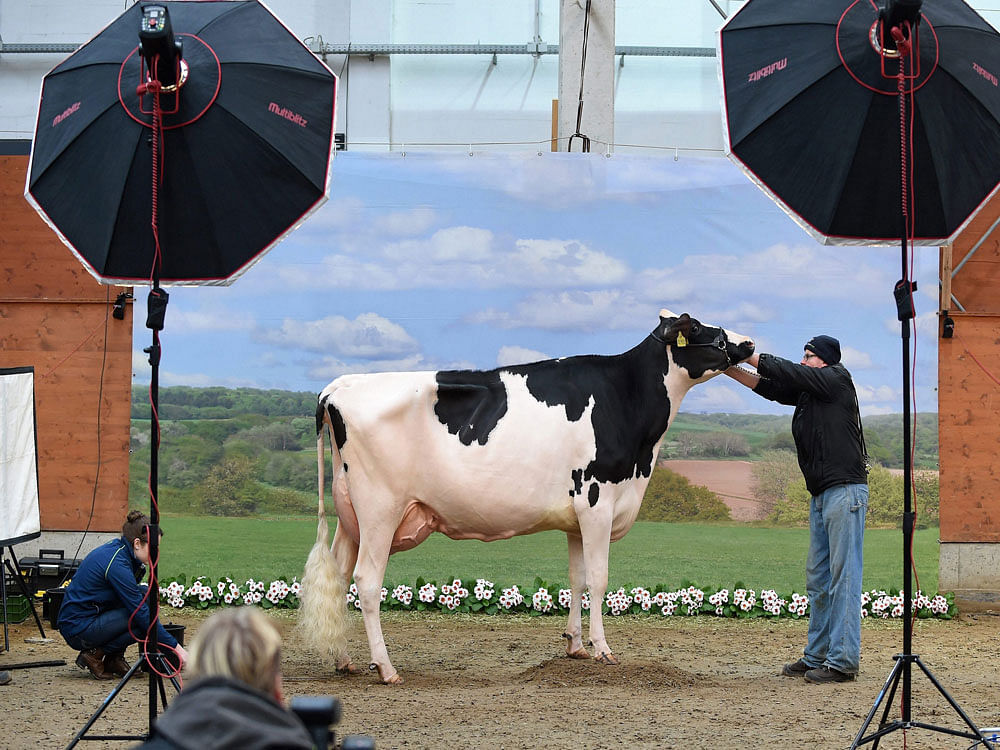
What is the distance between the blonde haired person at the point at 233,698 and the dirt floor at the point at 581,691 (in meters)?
3.16

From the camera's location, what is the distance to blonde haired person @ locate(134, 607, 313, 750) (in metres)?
2.08

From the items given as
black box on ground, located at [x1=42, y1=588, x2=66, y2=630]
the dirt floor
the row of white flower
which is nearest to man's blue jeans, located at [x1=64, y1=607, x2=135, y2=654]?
the dirt floor

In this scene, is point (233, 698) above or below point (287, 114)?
below

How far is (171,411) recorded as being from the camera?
10.3m

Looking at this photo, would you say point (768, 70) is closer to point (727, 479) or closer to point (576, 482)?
point (576, 482)

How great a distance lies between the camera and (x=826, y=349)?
708 centimetres

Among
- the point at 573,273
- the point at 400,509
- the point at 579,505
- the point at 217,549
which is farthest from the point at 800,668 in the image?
the point at 217,549

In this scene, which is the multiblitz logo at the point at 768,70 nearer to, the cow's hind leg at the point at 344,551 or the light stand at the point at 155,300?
the light stand at the point at 155,300

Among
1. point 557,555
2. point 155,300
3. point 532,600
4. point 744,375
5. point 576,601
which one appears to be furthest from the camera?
point 557,555

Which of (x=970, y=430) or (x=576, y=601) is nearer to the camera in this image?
(x=576, y=601)

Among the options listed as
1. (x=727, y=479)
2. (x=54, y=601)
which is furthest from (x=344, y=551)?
(x=727, y=479)

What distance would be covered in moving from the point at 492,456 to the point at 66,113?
134 inches

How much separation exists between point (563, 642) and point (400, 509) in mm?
2166

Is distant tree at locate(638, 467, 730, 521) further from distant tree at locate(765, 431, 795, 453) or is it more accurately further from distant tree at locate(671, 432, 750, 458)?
distant tree at locate(765, 431, 795, 453)
